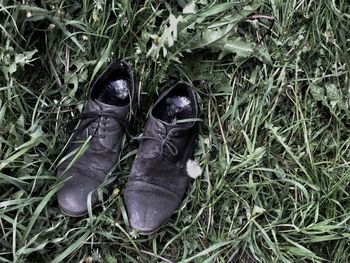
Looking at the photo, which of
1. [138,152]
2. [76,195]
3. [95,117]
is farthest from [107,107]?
[76,195]

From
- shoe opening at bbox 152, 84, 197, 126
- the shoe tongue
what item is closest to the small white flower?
shoe opening at bbox 152, 84, 197, 126

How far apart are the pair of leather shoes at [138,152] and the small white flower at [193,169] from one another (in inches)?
0.6

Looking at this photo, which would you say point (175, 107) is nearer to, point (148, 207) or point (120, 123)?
point (120, 123)

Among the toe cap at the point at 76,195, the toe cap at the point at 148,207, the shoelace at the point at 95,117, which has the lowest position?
the toe cap at the point at 148,207

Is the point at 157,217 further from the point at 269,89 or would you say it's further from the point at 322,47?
the point at 322,47

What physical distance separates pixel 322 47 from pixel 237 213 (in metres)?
0.69

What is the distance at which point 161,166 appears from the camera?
194 cm

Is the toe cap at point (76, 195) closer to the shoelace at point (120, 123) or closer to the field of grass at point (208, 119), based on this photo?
the field of grass at point (208, 119)

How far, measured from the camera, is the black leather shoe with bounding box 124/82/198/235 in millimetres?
1875

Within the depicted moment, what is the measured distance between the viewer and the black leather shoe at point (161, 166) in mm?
1875

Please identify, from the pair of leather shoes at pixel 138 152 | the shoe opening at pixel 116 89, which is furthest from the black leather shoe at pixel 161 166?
the shoe opening at pixel 116 89

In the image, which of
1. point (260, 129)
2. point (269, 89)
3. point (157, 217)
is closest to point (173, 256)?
point (157, 217)

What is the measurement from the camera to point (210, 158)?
78.7 inches

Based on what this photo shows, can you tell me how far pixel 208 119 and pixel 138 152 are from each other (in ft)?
0.91
